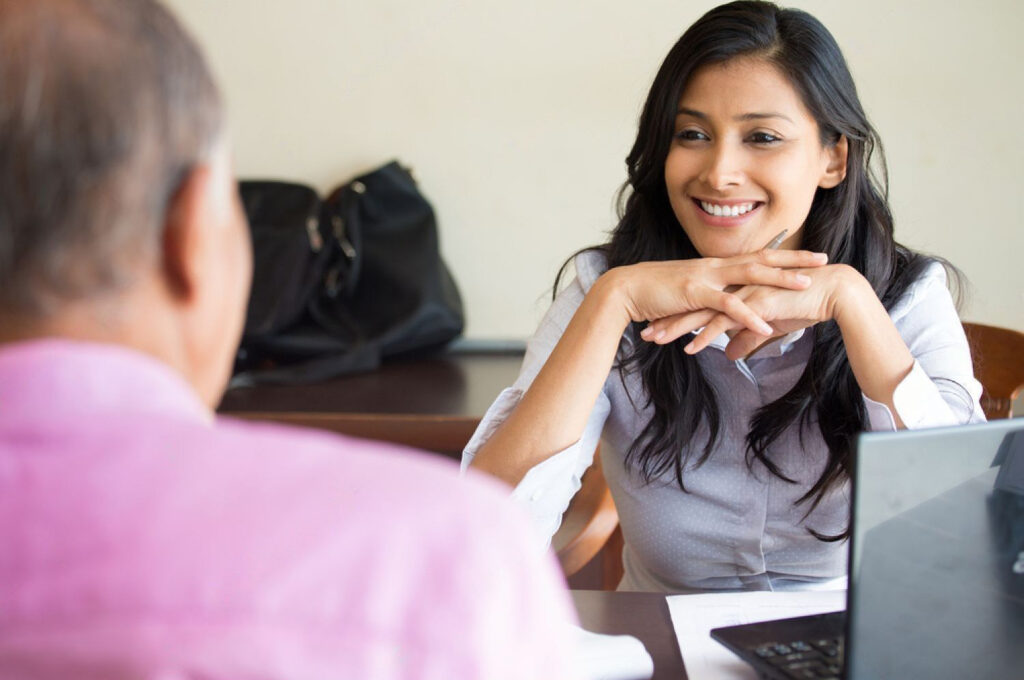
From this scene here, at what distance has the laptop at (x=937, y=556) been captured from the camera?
72 centimetres

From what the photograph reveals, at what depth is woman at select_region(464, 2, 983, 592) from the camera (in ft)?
4.03

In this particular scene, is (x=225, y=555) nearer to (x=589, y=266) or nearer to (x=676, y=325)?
(x=676, y=325)

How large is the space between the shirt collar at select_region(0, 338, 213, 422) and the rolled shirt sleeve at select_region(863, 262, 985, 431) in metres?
0.94

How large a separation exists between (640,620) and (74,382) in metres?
0.73

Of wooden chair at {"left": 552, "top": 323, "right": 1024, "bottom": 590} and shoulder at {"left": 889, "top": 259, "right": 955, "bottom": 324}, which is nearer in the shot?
shoulder at {"left": 889, "top": 259, "right": 955, "bottom": 324}

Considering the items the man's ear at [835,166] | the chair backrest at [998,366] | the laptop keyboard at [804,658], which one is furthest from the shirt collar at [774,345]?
the laptop keyboard at [804,658]

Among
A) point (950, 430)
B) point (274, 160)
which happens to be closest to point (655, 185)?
point (950, 430)

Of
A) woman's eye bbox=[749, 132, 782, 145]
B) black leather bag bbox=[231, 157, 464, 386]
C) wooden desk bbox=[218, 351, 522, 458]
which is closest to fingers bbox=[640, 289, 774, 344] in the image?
woman's eye bbox=[749, 132, 782, 145]

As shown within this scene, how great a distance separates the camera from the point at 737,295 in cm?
127

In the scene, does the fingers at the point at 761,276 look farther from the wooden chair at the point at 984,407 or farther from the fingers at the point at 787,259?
the wooden chair at the point at 984,407

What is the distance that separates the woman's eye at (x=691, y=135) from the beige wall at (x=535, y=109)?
1016mm

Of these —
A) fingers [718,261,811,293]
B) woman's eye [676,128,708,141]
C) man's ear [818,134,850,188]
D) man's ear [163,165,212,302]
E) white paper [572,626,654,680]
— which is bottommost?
white paper [572,626,654,680]

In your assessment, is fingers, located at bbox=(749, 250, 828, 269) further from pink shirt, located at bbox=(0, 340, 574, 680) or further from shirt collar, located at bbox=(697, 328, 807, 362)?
pink shirt, located at bbox=(0, 340, 574, 680)

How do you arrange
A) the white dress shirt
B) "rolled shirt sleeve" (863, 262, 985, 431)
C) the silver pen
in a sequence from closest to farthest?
"rolled shirt sleeve" (863, 262, 985, 431) → the white dress shirt → the silver pen
